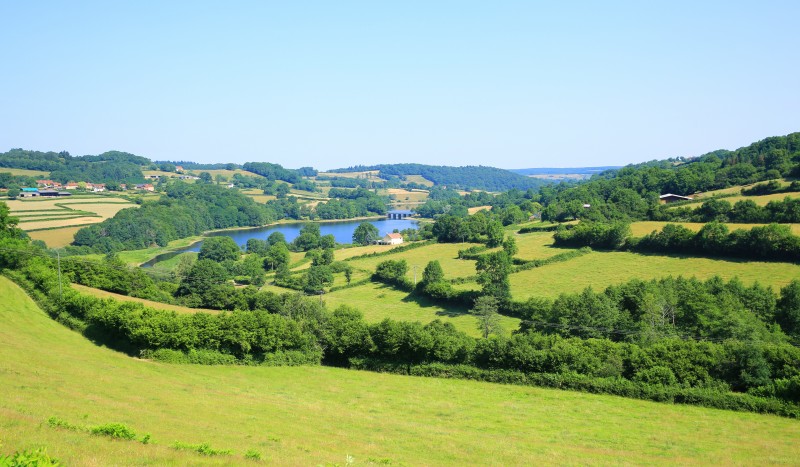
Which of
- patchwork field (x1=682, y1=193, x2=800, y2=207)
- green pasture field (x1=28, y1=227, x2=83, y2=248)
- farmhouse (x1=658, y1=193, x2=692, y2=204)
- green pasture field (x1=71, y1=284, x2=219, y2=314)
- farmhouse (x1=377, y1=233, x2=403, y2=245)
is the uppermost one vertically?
A: patchwork field (x1=682, y1=193, x2=800, y2=207)

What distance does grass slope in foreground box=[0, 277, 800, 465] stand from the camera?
17094 millimetres

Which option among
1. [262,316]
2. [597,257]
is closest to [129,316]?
[262,316]

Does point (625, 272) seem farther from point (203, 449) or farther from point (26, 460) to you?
point (26, 460)

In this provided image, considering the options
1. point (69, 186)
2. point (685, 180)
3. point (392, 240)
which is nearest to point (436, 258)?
point (392, 240)

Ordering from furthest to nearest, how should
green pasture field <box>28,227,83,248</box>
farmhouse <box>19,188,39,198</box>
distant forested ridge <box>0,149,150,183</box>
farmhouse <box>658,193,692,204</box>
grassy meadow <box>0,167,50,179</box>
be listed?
distant forested ridge <box>0,149,150,183</box> → grassy meadow <box>0,167,50,179</box> → farmhouse <box>19,188,39,198</box> → green pasture field <box>28,227,83,248</box> → farmhouse <box>658,193,692,204</box>

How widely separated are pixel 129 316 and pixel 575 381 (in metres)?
26.4

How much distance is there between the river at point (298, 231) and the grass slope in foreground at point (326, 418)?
76931 millimetres

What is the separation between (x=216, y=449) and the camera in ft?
51.5

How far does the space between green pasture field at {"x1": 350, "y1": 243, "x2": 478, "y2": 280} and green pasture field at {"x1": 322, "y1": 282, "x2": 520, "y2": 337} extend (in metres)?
4.64

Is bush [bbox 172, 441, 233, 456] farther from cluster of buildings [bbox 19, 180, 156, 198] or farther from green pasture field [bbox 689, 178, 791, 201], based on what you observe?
cluster of buildings [bbox 19, 180, 156, 198]

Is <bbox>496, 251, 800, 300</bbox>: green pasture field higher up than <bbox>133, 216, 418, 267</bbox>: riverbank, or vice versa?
<bbox>496, 251, 800, 300</bbox>: green pasture field

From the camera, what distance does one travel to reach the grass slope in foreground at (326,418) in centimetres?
1709

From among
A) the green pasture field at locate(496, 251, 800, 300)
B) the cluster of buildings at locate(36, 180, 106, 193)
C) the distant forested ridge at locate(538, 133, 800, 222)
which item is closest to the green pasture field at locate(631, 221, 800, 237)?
the distant forested ridge at locate(538, 133, 800, 222)

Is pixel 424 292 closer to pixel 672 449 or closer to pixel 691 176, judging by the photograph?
pixel 672 449
